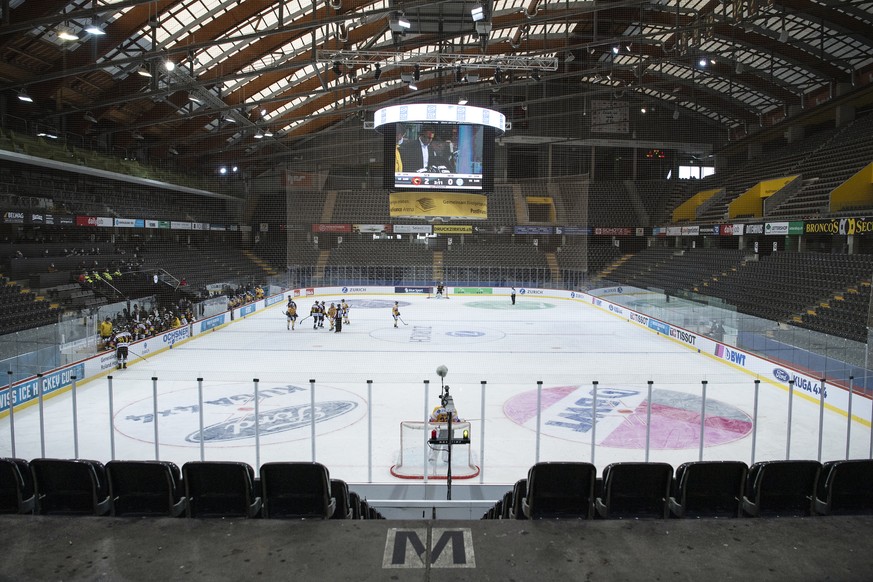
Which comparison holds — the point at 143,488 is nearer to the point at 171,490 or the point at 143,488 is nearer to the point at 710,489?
the point at 171,490

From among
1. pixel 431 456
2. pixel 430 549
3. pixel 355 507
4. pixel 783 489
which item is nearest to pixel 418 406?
pixel 431 456

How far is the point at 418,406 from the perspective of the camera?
12766 millimetres

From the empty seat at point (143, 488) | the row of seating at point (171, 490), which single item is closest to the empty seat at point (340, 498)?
the row of seating at point (171, 490)

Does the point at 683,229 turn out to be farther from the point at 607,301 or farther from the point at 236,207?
the point at 236,207

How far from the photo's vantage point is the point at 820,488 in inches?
182

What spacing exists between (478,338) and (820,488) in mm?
17446

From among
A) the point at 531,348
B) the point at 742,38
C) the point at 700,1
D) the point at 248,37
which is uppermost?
the point at 700,1

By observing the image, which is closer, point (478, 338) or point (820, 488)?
point (820, 488)

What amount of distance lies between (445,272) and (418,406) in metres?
26.7

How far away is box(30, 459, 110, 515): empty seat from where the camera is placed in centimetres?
442

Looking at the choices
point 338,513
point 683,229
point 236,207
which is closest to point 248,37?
point 338,513

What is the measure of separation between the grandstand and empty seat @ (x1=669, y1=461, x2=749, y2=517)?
39 millimetres

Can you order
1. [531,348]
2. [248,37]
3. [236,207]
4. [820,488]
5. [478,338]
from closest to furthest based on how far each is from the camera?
[820,488]
[248,37]
[531,348]
[478,338]
[236,207]


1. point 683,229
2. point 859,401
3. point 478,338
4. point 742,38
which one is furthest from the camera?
point 683,229
